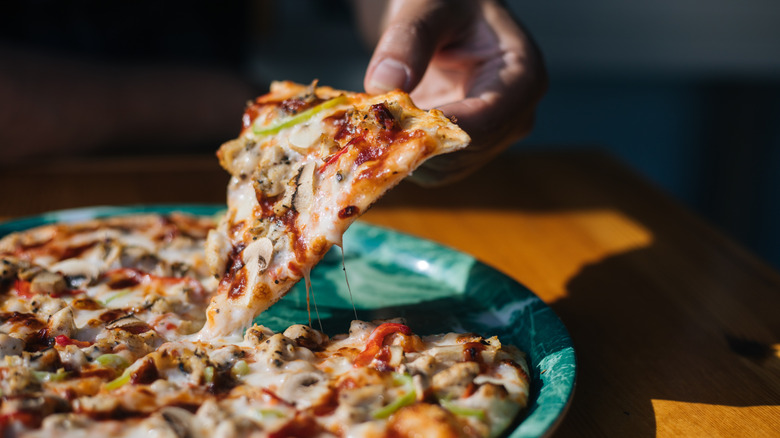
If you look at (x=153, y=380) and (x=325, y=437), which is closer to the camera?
(x=325, y=437)

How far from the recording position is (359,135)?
1.47m

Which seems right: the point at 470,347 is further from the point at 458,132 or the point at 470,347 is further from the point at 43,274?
the point at 43,274

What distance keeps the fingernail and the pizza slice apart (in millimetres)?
47

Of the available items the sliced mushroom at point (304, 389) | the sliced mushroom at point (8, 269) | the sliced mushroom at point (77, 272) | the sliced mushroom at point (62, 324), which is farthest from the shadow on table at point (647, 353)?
the sliced mushroom at point (8, 269)

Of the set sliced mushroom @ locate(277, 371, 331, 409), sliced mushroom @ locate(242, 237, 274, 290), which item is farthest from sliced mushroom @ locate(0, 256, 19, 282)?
sliced mushroom @ locate(277, 371, 331, 409)

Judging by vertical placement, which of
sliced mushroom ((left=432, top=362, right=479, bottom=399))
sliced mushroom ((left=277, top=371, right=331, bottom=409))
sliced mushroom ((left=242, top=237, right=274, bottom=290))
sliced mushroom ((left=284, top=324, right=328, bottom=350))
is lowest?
sliced mushroom ((left=432, top=362, right=479, bottom=399))

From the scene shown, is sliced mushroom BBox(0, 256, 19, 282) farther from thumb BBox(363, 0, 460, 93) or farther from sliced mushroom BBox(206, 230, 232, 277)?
thumb BBox(363, 0, 460, 93)

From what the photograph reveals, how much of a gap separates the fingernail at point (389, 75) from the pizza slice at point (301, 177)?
0.05 meters

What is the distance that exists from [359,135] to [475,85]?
0.55 metres

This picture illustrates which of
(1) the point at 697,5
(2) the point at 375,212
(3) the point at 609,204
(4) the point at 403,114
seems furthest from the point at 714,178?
(4) the point at 403,114

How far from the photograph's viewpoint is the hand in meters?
1.67

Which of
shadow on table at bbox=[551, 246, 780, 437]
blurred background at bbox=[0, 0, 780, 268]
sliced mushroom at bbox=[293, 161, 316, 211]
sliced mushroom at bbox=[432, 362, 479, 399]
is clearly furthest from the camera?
blurred background at bbox=[0, 0, 780, 268]

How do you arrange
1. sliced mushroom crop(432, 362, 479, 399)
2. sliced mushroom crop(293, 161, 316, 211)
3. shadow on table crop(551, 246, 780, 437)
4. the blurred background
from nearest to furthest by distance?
sliced mushroom crop(432, 362, 479, 399), shadow on table crop(551, 246, 780, 437), sliced mushroom crop(293, 161, 316, 211), the blurred background

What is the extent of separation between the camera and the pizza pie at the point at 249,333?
114cm
